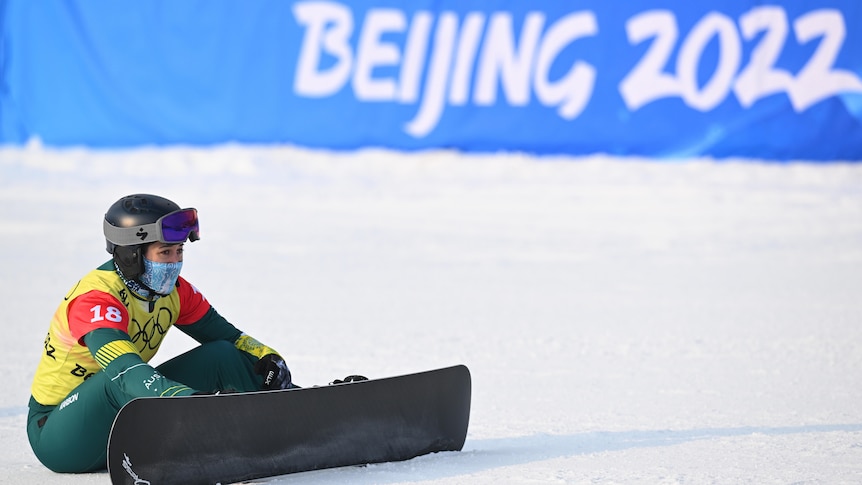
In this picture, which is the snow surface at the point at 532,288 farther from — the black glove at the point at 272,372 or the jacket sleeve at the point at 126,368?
the jacket sleeve at the point at 126,368

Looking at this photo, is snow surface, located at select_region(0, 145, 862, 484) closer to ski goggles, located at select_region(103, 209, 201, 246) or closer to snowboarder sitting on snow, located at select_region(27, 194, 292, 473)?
snowboarder sitting on snow, located at select_region(27, 194, 292, 473)

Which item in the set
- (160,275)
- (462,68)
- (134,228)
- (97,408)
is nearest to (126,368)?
(97,408)

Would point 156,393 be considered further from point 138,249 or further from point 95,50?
point 95,50

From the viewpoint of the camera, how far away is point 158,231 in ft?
13.1

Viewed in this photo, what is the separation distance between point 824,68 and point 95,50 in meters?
7.81

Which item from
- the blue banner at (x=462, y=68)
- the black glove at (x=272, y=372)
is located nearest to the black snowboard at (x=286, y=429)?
the black glove at (x=272, y=372)

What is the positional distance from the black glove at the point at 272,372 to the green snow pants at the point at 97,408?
0.17ft

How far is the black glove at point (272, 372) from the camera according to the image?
429cm

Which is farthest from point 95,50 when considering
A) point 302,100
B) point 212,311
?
point 212,311

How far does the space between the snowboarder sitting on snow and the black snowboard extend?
0.13 m

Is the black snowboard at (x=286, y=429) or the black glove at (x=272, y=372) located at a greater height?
the black glove at (x=272, y=372)

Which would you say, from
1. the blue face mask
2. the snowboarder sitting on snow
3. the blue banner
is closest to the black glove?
the snowboarder sitting on snow

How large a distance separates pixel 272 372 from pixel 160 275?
0.55 meters

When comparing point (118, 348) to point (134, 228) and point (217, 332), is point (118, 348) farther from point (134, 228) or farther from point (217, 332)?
point (217, 332)
